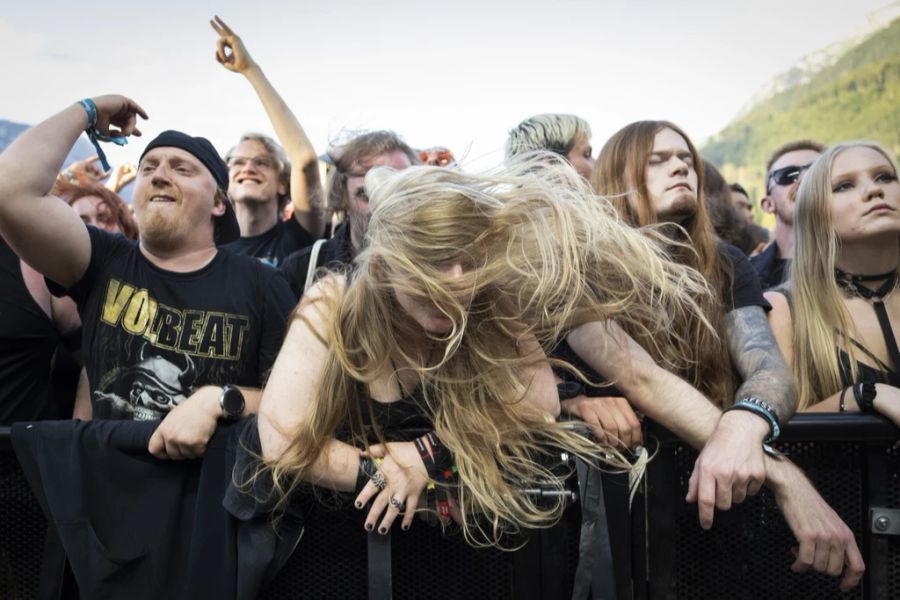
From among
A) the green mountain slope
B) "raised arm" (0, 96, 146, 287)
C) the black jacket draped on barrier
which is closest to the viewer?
the black jacket draped on barrier

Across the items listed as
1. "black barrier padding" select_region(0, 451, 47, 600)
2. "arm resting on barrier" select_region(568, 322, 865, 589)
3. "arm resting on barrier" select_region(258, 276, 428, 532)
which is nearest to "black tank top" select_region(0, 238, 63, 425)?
"black barrier padding" select_region(0, 451, 47, 600)

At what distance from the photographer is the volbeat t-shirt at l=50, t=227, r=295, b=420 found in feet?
8.18

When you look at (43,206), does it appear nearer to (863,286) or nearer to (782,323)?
(782,323)

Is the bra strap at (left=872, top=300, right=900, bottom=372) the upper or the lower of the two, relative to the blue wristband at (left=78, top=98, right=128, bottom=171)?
lower

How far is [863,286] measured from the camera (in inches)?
112

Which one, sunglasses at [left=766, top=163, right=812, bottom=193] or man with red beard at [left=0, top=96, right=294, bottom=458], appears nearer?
man with red beard at [left=0, top=96, right=294, bottom=458]

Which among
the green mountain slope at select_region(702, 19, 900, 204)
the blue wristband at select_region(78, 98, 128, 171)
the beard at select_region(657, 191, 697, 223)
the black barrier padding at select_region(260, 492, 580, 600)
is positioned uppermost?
the green mountain slope at select_region(702, 19, 900, 204)

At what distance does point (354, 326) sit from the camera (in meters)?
2.08

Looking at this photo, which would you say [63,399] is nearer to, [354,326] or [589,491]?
[354,326]

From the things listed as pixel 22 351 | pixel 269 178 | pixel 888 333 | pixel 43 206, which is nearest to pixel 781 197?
pixel 888 333

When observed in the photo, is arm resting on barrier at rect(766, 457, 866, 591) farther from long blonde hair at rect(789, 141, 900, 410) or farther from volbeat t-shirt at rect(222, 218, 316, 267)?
volbeat t-shirt at rect(222, 218, 316, 267)

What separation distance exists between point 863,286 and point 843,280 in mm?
72

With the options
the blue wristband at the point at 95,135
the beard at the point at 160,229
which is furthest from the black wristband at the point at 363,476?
the blue wristband at the point at 95,135

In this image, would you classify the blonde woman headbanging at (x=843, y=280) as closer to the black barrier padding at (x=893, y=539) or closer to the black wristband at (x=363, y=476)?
the black barrier padding at (x=893, y=539)
